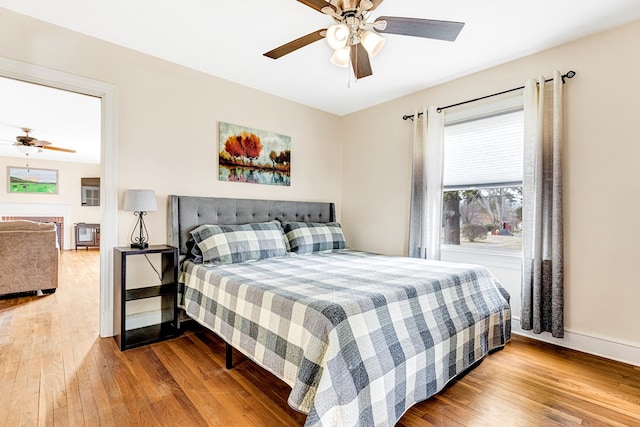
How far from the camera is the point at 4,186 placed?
24.7 feet

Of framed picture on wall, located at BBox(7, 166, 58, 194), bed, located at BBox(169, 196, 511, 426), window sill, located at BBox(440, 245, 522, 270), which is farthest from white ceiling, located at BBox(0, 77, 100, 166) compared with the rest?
window sill, located at BBox(440, 245, 522, 270)

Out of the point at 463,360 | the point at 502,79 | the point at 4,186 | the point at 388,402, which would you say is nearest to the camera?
the point at 388,402

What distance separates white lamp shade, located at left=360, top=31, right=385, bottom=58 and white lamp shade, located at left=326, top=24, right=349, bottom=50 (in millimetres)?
123

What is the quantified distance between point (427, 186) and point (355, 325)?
231 centimetres

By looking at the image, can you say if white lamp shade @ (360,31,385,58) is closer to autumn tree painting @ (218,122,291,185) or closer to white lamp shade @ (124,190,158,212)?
autumn tree painting @ (218,122,291,185)

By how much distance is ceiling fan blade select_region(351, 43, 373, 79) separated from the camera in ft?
6.95

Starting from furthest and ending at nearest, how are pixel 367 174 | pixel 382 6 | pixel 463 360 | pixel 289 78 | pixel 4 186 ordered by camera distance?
pixel 4 186
pixel 367 174
pixel 289 78
pixel 382 6
pixel 463 360

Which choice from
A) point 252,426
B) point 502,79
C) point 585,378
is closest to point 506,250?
point 585,378

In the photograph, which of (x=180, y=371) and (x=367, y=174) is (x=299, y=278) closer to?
(x=180, y=371)

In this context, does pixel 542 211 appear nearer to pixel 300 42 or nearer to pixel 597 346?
pixel 597 346

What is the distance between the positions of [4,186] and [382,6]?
9.71m

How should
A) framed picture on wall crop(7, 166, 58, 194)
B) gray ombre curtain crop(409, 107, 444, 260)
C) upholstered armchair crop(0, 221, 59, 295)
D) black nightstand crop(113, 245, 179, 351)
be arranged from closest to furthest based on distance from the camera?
black nightstand crop(113, 245, 179, 351)
gray ombre curtain crop(409, 107, 444, 260)
upholstered armchair crop(0, 221, 59, 295)
framed picture on wall crop(7, 166, 58, 194)

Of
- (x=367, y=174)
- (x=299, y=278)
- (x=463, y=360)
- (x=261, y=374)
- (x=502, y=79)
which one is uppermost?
(x=502, y=79)

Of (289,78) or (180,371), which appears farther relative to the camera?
(289,78)
